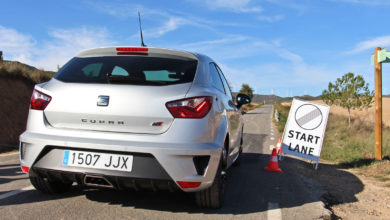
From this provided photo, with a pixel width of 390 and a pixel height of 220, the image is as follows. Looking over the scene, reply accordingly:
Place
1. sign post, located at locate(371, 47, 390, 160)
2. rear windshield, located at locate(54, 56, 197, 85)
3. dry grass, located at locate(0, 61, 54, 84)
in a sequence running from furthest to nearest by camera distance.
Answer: dry grass, located at locate(0, 61, 54, 84) < sign post, located at locate(371, 47, 390, 160) < rear windshield, located at locate(54, 56, 197, 85)

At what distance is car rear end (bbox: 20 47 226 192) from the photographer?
3.07 m

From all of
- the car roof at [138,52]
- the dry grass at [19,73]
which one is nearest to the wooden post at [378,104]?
the car roof at [138,52]

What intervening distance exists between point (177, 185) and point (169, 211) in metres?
0.62

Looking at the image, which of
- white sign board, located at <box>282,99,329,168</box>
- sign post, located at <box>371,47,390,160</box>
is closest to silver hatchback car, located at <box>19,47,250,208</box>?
white sign board, located at <box>282,99,329,168</box>

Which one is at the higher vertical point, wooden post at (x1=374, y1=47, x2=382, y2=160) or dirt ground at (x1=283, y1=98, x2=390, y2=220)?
wooden post at (x1=374, y1=47, x2=382, y2=160)

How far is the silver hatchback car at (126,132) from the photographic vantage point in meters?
3.07

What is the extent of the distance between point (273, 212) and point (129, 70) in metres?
2.13

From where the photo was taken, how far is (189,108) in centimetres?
318

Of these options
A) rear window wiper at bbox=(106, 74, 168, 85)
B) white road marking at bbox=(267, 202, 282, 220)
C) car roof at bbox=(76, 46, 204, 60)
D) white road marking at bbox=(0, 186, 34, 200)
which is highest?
car roof at bbox=(76, 46, 204, 60)

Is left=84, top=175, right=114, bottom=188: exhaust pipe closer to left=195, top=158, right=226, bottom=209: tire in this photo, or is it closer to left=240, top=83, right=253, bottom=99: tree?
left=195, top=158, right=226, bottom=209: tire

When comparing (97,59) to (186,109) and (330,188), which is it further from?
(330,188)

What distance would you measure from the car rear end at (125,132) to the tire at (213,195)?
0.60 feet

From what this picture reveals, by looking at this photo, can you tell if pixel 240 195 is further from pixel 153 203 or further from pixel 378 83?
pixel 378 83

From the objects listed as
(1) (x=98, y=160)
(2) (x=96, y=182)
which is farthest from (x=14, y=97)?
(1) (x=98, y=160)
